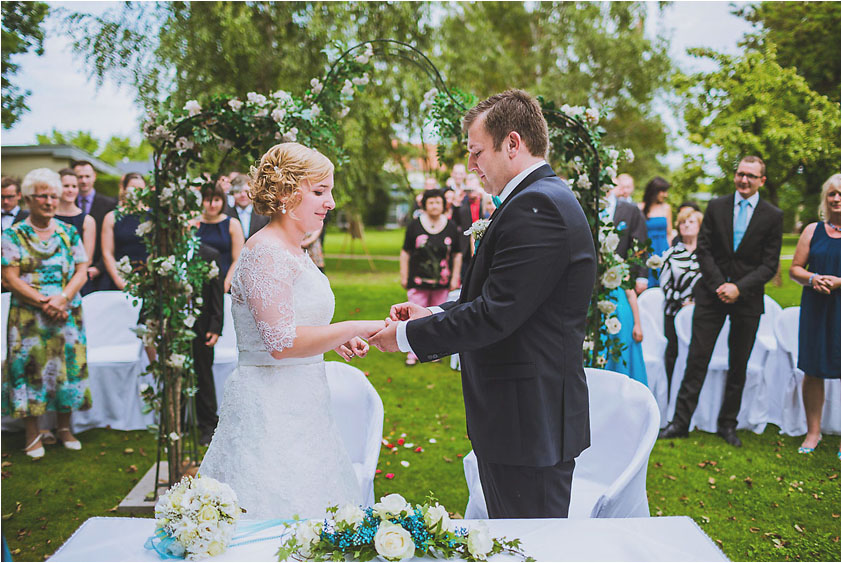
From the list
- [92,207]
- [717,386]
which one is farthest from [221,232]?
[717,386]

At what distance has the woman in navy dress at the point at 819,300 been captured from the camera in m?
4.63

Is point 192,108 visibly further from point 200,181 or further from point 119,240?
point 119,240

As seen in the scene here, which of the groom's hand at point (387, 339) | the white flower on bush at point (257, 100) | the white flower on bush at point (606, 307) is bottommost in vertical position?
the white flower on bush at point (606, 307)

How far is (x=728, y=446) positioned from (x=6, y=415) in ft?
19.1

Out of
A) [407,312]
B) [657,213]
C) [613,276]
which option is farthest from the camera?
[657,213]

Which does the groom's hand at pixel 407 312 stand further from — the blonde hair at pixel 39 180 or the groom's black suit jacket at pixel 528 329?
the blonde hair at pixel 39 180

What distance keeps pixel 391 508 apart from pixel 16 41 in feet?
19.7

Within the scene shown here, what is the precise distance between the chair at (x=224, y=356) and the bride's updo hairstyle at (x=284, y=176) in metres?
2.69

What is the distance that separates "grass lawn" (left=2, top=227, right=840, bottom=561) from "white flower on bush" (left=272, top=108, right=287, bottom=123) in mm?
2534

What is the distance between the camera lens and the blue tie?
4.85 meters

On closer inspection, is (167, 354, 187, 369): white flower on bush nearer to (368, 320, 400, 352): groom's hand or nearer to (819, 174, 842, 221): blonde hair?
(368, 320, 400, 352): groom's hand

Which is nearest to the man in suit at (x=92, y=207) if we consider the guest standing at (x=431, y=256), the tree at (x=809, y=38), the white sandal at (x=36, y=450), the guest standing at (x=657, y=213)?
the white sandal at (x=36, y=450)

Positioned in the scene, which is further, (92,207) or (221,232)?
(92,207)

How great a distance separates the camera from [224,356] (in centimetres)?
524
